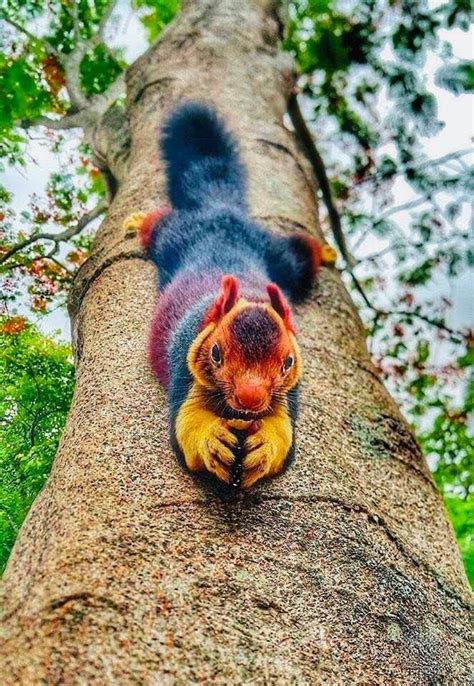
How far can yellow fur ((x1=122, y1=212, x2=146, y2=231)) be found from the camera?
7.93ft

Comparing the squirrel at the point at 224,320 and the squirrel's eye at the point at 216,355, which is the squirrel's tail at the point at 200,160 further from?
the squirrel's eye at the point at 216,355

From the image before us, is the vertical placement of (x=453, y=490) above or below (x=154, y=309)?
above

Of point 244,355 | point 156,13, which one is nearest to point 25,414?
point 244,355

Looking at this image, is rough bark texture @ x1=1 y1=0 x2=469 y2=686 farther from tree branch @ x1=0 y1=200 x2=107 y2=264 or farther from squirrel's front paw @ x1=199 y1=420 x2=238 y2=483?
tree branch @ x1=0 y1=200 x2=107 y2=264

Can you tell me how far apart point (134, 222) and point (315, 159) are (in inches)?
74.3

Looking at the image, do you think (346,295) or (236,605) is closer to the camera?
(236,605)

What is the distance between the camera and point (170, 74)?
354 cm

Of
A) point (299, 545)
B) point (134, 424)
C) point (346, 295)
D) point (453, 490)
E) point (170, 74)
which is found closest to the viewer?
point (299, 545)

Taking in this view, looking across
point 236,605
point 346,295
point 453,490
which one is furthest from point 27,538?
point 453,490

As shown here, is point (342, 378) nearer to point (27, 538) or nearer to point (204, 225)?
point (204, 225)

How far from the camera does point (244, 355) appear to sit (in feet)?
4.37

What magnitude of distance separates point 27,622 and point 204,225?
1609 mm

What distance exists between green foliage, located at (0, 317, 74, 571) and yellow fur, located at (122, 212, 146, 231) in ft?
2.05

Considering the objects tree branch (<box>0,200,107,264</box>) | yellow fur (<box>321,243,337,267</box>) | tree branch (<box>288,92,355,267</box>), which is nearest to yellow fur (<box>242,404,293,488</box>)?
yellow fur (<box>321,243,337,267</box>)
